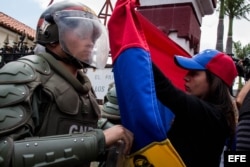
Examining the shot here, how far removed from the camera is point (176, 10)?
3955 mm

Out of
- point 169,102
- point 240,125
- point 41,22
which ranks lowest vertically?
point 240,125

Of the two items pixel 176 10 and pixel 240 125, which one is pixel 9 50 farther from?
pixel 240 125

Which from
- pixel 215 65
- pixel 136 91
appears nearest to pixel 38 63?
pixel 136 91

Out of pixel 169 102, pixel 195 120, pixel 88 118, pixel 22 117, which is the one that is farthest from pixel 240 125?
pixel 22 117

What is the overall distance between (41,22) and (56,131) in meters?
0.63

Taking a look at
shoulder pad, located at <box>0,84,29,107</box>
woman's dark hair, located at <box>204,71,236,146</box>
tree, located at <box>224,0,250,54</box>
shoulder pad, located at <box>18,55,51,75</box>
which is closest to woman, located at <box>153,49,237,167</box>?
woman's dark hair, located at <box>204,71,236,146</box>

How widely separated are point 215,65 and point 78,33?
83 cm

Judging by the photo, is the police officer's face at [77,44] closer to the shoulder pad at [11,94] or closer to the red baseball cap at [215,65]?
the shoulder pad at [11,94]

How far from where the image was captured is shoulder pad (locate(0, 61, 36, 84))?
1.60 m

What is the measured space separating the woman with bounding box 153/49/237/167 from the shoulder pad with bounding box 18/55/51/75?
0.53 m

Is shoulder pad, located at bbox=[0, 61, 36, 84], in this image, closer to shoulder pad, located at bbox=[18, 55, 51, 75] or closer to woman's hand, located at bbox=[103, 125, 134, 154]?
shoulder pad, located at bbox=[18, 55, 51, 75]

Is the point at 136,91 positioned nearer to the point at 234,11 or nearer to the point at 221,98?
the point at 221,98

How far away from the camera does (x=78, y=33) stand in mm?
1943

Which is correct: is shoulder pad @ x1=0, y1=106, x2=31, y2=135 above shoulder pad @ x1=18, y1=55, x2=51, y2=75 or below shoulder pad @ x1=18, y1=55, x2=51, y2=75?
below
